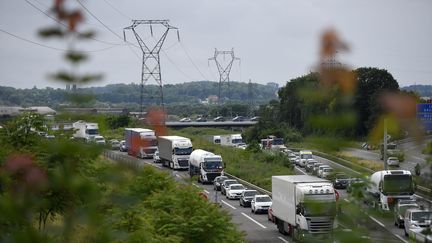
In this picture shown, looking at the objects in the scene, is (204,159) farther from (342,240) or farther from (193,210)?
(342,240)

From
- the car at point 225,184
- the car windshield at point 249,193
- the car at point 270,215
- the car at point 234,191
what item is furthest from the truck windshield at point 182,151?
the car at point 270,215

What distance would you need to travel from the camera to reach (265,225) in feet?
102

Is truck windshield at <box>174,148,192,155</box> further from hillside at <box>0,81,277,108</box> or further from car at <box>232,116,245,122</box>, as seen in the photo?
car at <box>232,116,245,122</box>

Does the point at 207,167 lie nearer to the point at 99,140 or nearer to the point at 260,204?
the point at 260,204

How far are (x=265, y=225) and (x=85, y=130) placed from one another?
2622 centimetres

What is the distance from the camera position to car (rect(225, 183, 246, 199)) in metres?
39.9

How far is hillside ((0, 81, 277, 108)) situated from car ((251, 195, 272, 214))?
273 inches

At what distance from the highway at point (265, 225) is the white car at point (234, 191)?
35 centimetres

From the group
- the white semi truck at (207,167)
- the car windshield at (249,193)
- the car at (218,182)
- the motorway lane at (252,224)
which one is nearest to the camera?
the motorway lane at (252,224)

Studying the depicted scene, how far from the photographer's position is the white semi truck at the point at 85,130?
15.4 feet

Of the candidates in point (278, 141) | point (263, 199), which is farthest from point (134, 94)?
point (278, 141)

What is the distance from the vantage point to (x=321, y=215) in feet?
13.7

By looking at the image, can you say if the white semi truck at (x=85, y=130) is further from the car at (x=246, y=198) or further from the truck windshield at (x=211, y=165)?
the truck windshield at (x=211, y=165)

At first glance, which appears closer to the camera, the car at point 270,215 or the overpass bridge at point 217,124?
the car at point 270,215
